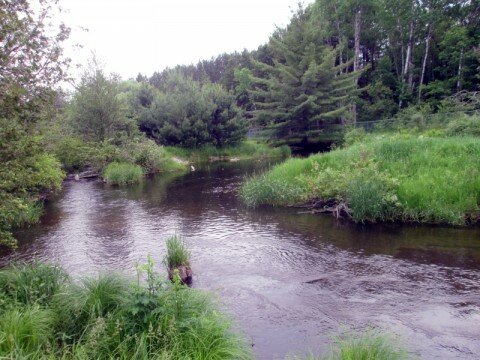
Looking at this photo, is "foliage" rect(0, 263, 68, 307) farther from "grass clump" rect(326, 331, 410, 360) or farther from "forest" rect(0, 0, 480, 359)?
"grass clump" rect(326, 331, 410, 360)

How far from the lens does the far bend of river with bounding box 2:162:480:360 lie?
6773mm

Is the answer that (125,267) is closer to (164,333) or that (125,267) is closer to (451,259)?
(164,333)

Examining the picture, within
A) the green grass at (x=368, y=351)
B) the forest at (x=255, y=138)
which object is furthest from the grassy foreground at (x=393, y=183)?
the green grass at (x=368, y=351)

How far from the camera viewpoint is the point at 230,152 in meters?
40.5

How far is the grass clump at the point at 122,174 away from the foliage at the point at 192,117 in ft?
38.4

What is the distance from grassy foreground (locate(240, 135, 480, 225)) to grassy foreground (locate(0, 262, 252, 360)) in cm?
838

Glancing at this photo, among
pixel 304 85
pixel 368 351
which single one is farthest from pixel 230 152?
pixel 368 351

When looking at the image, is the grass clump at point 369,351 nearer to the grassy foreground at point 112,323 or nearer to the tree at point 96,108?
the grassy foreground at point 112,323

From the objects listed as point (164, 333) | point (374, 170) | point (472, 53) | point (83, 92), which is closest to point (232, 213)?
point (374, 170)

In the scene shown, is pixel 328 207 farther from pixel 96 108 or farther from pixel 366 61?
pixel 366 61

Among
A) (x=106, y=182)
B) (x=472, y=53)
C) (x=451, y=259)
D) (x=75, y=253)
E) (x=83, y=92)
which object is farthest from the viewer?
(x=472, y=53)

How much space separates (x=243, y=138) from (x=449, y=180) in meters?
30.2

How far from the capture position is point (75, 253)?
11477 millimetres

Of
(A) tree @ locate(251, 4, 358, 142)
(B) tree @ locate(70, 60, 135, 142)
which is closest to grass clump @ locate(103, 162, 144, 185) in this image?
(B) tree @ locate(70, 60, 135, 142)
